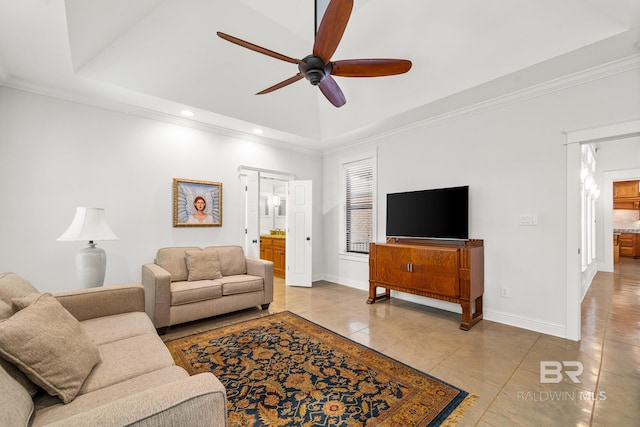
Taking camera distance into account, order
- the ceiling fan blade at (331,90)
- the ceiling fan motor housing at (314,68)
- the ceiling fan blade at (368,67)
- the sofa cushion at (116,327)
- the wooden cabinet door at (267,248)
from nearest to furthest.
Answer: the sofa cushion at (116,327)
the ceiling fan motor housing at (314,68)
the ceiling fan blade at (368,67)
the ceiling fan blade at (331,90)
the wooden cabinet door at (267,248)

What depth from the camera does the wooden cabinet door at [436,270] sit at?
3.34 m

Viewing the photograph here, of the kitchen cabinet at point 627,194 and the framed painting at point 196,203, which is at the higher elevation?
the kitchen cabinet at point 627,194

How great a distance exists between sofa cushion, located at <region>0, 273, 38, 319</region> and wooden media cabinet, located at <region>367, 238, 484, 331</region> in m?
3.62

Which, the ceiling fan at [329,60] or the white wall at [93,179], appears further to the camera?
the white wall at [93,179]

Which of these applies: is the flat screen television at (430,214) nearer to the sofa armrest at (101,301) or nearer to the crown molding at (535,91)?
the crown molding at (535,91)

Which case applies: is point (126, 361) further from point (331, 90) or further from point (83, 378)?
point (331, 90)

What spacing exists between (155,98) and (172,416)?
3.54 m

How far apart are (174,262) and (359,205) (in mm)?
3224

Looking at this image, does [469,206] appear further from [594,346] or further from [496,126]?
[594,346]

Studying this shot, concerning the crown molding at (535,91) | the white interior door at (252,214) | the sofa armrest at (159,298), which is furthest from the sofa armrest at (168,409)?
the crown molding at (535,91)

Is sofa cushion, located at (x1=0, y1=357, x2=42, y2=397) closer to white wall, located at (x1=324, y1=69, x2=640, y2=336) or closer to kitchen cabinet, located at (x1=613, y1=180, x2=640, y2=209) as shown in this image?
white wall, located at (x1=324, y1=69, x2=640, y2=336)

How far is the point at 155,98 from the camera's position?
3.39 metres

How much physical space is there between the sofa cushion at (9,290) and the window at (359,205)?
4282mm

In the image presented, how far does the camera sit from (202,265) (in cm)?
371
